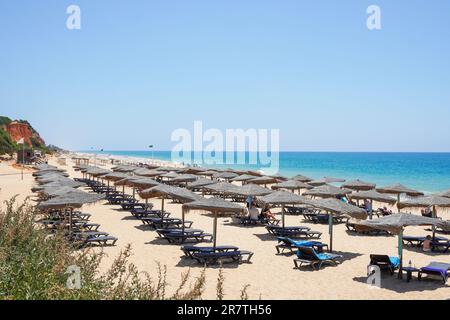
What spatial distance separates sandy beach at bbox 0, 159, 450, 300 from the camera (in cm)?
815

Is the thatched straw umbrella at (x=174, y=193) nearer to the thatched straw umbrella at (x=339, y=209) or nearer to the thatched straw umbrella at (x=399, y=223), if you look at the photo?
the thatched straw umbrella at (x=339, y=209)

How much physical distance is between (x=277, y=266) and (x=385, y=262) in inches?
93.9

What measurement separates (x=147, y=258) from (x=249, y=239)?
157 inches

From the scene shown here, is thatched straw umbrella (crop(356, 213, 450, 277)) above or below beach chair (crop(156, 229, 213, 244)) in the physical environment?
above

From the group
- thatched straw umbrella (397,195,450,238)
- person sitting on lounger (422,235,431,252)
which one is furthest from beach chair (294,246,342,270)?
thatched straw umbrella (397,195,450,238)

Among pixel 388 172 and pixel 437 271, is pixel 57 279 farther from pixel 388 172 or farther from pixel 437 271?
pixel 388 172

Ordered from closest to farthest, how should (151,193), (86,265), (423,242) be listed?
(86,265) < (423,242) < (151,193)

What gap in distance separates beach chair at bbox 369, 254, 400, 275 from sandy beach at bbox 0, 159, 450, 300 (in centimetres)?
29

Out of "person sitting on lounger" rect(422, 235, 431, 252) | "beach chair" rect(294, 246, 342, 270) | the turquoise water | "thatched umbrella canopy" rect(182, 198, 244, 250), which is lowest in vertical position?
the turquoise water

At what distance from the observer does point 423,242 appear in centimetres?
1257

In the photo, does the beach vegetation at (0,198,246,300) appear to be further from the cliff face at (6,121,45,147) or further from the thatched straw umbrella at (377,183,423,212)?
the cliff face at (6,121,45,147)

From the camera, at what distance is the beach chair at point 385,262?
9.45 m
